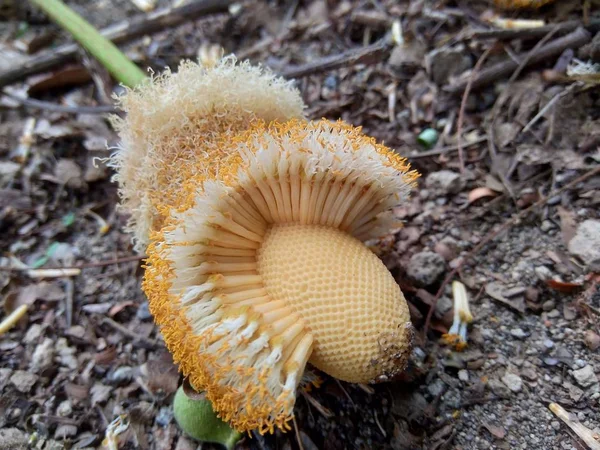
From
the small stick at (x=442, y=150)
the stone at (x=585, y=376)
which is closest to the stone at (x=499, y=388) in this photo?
the stone at (x=585, y=376)

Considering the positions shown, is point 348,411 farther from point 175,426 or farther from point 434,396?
point 175,426

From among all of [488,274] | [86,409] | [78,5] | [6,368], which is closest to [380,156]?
[488,274]

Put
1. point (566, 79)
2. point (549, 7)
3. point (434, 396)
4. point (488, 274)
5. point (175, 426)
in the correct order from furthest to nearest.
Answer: point (549, 7) < point (566, 79) < point (488, 274) < point (175, 426) < point (434, 396)

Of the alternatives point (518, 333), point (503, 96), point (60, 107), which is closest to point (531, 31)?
point (503, 96)

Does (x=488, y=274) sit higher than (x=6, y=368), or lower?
lower

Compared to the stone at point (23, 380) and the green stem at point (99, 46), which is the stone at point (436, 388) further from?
the green stem at point (99, 46)

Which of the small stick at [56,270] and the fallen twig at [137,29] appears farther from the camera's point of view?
the fallen twig at [137,29]

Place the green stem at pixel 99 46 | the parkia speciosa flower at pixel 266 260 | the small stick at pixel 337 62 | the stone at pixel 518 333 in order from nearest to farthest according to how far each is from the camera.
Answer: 1. the parkia speciosa flower at pixel 266 260
2. the stone at pixel 518 333
3. the green stem at pixel 99 46
4. the small stick at pixel 337 62
